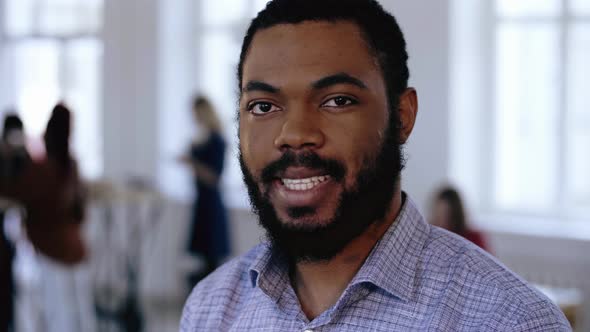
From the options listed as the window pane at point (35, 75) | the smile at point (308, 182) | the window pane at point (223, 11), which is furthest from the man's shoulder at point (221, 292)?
the window pane at point (35, 75)

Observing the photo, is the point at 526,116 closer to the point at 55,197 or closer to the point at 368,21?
the point at 368,21

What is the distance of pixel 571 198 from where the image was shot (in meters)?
Result: 5.65

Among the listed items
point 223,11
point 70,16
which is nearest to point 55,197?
point 223,11

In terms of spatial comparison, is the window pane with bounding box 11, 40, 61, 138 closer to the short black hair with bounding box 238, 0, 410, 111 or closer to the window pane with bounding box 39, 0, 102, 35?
the window pane with bounding box 39, 0, 102, 35

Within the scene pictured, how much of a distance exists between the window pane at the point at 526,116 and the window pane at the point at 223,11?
103 inches

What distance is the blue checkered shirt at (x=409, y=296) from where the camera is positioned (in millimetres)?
1065

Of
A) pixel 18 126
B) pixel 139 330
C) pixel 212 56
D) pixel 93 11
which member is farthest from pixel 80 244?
pixel 93 11

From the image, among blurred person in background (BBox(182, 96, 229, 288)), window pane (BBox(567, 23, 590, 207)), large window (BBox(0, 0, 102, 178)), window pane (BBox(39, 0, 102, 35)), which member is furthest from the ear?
window pane (BBox(39, 0, 102, 35))

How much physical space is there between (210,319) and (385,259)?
0.31 metres

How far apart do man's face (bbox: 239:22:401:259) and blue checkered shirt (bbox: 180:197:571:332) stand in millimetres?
65

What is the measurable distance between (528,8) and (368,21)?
4.88m

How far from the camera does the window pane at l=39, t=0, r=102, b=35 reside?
8.48m

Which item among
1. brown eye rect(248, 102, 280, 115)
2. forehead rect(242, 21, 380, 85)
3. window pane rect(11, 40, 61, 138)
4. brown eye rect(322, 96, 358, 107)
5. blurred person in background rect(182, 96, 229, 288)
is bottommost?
blurred person in background rect(182, 96, 229, 288)

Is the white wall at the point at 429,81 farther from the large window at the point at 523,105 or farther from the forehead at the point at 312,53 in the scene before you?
the forehead at the point at 312,53
